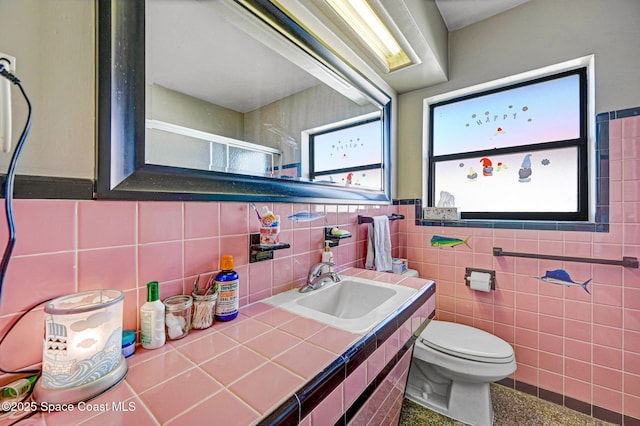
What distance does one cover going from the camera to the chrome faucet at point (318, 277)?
1.09 meters

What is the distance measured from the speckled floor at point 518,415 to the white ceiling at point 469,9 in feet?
8.10

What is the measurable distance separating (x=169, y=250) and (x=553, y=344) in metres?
Result: 2.08

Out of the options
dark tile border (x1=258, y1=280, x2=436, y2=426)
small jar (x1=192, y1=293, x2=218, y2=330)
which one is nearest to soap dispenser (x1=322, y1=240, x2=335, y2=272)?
dark tile border (x1=258, y1=280, x2=436, y2=426)

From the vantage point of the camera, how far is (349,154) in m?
1.61

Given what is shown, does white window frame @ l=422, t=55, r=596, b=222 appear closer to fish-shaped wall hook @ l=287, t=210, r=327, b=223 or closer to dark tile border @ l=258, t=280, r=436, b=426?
fish-shaped wall hook @ l=287, t=210, r=327, b=223

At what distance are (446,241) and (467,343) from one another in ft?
2.27

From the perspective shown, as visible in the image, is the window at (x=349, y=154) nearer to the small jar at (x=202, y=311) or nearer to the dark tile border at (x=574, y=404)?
the small jar at (x=202, y=311)

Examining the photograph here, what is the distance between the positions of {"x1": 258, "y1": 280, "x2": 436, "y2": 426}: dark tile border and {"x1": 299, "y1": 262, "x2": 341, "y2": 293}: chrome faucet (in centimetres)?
38

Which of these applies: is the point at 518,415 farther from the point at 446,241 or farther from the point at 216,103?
the point at 216,103

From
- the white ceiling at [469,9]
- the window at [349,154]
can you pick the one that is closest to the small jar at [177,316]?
the window at [349,154]

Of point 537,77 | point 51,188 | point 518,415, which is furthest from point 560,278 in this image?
point 51,188

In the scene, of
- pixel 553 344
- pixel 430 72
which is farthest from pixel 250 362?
pixel 430 72

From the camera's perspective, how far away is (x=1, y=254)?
1.53ft

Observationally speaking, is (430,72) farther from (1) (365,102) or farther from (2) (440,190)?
(2) (440,190)
